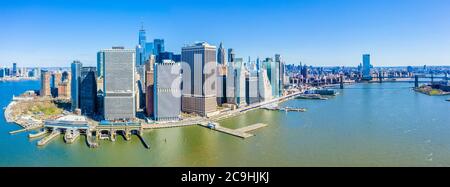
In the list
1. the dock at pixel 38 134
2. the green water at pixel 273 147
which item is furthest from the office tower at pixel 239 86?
the dock at pixel 38 134

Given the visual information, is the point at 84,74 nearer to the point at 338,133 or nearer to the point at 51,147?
the point at 51,147

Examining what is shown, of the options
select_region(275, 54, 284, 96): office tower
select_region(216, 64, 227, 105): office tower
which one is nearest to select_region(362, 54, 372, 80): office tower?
select_region(275, 54, 284, 96): office tower

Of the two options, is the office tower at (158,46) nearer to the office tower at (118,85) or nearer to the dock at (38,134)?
the office tower at (118,85)

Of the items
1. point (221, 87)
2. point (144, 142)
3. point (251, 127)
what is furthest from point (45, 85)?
point (251, 127)

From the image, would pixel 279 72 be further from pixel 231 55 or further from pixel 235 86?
pixel 235 86

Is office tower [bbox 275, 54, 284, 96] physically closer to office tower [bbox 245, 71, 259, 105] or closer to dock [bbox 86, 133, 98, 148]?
office tower [bbox 245, 71, 259, 105]

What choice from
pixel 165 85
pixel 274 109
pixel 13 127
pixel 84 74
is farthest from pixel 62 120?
pixel 274 109
